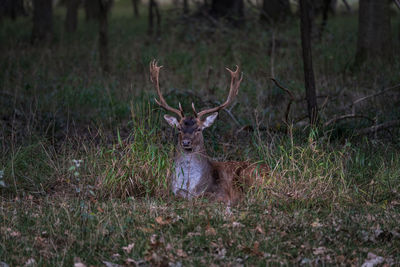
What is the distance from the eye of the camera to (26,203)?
647 cm

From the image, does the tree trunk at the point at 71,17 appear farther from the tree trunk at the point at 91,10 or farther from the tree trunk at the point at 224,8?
the tree trunk at the point at 91,10

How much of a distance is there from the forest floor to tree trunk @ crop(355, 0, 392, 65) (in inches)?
21.5

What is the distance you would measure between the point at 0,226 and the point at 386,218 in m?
3.65

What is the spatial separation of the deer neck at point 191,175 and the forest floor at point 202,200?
14cm

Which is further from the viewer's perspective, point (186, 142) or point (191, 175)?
point (191, 175)

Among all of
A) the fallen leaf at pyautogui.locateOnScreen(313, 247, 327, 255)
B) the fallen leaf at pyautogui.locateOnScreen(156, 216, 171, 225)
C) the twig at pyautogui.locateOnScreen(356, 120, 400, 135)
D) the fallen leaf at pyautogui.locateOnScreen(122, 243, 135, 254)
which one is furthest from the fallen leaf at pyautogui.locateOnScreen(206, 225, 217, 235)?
the twig at pyautogui.locateOnScreen(356, 120, 400, 135)

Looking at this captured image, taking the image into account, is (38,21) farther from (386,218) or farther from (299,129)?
(386,218)

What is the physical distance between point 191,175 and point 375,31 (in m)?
6.67

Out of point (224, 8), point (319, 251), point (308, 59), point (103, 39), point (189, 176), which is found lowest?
point (224, 8)

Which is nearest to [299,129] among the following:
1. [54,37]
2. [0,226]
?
[0,226]

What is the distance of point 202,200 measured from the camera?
667cm

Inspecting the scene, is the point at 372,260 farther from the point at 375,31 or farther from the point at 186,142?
the point at 375,31

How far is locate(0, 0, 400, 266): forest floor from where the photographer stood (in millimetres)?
5328

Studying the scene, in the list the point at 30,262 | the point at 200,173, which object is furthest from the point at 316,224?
the point at 30,262
